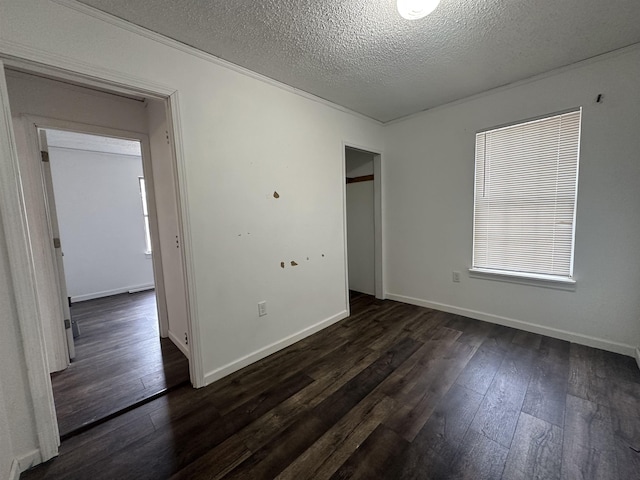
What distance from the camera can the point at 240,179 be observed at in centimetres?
217

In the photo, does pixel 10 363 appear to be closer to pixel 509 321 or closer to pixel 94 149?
pixel 509 321

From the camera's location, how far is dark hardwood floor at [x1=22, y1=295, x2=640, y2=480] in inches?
52.0

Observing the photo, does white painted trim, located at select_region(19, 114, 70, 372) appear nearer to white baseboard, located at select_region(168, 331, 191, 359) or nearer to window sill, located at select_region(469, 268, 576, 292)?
white baseboard, located at select_region(168, 331, 191, 359)

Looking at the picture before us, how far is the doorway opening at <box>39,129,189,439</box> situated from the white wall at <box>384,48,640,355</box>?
301cm

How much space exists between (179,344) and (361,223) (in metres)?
2.87

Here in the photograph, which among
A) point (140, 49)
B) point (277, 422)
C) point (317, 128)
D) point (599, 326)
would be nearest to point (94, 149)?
point (140, 49)

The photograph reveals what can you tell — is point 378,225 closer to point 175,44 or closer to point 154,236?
point 154,236

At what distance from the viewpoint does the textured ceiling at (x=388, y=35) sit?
1.55m

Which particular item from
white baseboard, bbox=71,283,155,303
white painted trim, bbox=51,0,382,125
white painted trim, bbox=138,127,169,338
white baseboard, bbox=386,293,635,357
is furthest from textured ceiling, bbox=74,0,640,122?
white baseboard, bbox=71,283,155,303

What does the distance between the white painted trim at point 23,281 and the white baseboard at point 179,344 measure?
1.04m

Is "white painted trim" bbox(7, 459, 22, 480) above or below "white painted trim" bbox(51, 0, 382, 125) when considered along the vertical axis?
below

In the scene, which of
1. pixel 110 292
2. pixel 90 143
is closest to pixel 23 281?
pixel 90 143

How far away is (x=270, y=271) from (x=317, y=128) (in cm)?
161

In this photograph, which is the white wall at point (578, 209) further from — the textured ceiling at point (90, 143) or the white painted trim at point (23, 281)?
the textured ceiling at point (90, 143)
